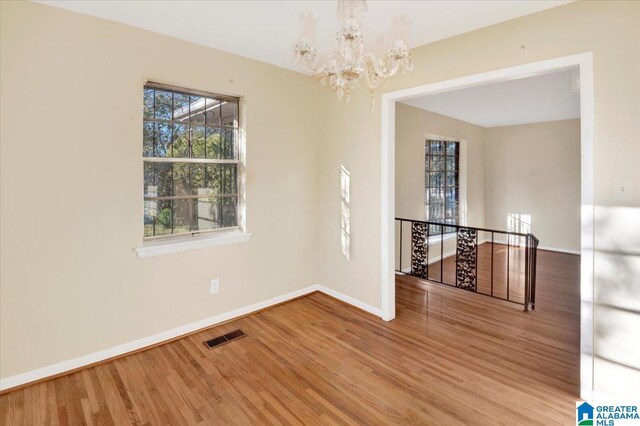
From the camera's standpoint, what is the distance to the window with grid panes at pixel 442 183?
621 cm

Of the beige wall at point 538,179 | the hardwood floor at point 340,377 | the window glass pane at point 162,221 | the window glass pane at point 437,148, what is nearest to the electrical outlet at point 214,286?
the hardwood floor at point 340,377

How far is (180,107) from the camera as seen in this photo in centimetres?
310

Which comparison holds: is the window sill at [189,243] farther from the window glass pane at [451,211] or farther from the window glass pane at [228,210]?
the window glass pane at [451,211]

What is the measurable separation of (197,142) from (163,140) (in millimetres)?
315

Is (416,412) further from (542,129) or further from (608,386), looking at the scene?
(542,129)

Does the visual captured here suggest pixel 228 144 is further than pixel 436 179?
No

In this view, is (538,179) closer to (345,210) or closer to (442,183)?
(442,183)

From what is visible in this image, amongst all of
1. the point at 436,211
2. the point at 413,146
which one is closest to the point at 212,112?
the point at 413,146

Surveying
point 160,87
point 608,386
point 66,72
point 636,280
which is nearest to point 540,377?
point 608,386

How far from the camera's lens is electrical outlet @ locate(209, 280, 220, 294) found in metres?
3.31

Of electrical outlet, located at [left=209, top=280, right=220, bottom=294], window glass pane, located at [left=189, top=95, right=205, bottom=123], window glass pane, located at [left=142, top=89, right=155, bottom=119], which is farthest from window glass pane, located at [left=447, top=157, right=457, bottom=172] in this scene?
window glass pane, located at [left=142, top=89, right=155, bottom=119]

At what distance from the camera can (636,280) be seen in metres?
2.02

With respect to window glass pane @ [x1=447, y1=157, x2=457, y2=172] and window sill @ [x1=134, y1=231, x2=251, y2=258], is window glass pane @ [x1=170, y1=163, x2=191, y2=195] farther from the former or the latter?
window glass pane @ [x1=447, y1=157, x2=457, y2=172]

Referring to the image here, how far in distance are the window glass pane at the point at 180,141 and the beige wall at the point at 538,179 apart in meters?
6.97
